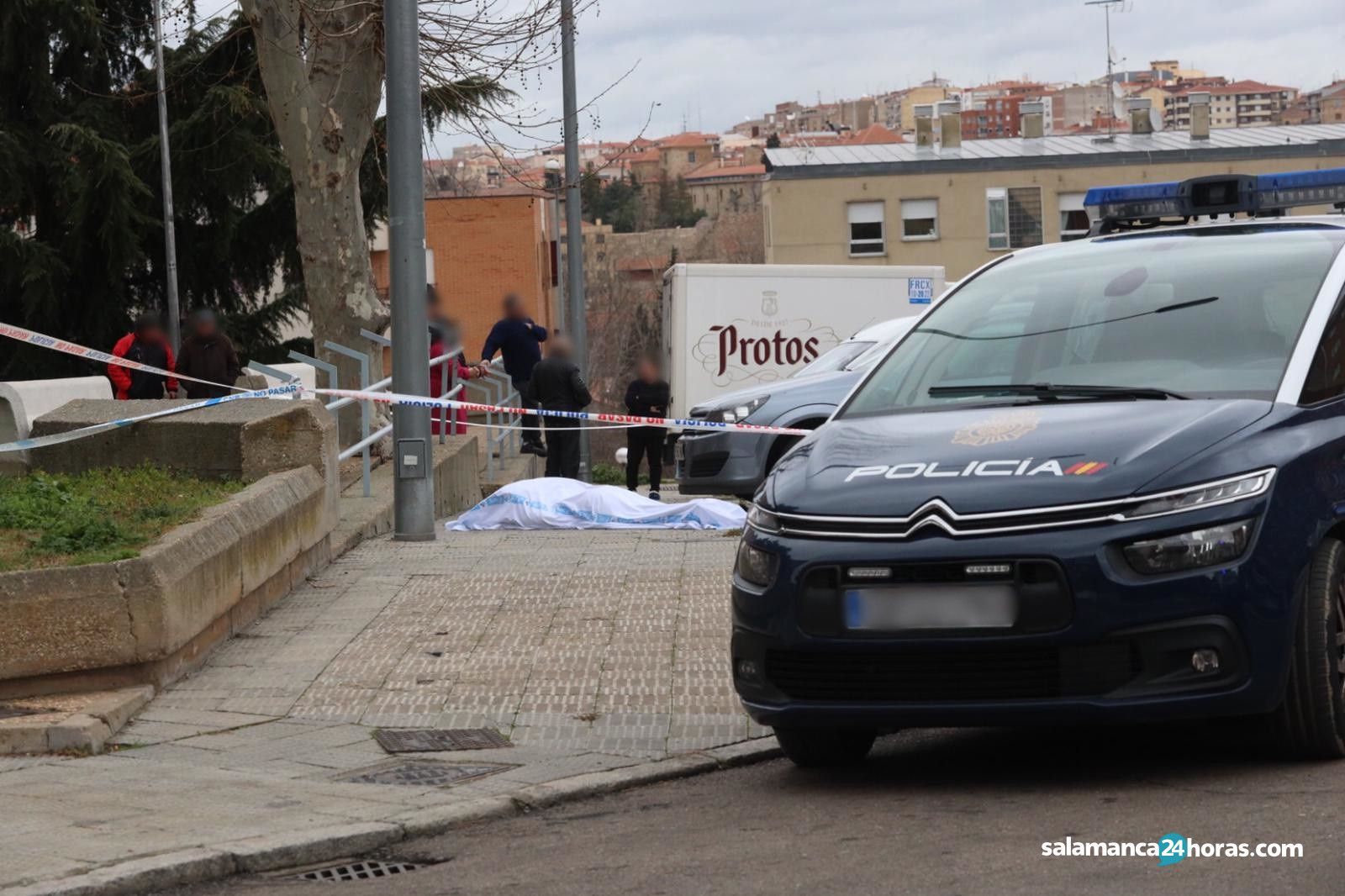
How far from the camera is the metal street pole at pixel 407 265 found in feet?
40.3

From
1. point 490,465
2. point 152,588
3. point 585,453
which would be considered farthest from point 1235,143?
point 152,588

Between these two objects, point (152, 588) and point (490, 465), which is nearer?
point (152, 588)

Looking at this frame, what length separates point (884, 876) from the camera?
440 cm

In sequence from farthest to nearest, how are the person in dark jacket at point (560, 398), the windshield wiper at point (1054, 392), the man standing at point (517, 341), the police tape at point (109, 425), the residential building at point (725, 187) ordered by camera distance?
the residential building at point (725, 187), the man standing at point (517, 341), the person in dark jacket at point (560, 398), the police tape at point (109, 425), the windshield wiper at point (1054, 392)

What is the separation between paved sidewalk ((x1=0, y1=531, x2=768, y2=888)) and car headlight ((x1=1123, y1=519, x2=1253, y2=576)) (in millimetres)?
1926

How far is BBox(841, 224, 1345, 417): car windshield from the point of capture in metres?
5.81

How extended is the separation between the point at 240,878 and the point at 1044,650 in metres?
2.24

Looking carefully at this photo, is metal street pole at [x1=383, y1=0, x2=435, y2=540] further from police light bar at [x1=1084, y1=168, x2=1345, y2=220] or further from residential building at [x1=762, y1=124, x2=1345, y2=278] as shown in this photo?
residential building at [x1=762, y1=124, x2=1345, y2=278]

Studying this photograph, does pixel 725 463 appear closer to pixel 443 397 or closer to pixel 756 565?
pixel 443 397

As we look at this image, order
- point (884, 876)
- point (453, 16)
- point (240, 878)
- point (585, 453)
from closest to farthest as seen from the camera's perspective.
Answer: point (884, 876) → point (240, 878) → point (453, 16) → point (585, 453)

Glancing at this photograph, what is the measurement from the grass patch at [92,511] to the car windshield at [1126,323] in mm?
3089

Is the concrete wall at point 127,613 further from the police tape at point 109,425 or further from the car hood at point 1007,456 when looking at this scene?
the car hood at point 1007,456

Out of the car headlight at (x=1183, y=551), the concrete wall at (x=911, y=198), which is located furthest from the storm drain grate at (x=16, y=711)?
the concrete wall at (x=911, y=198)

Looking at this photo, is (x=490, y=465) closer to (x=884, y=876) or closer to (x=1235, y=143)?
(x=884, y=876)
